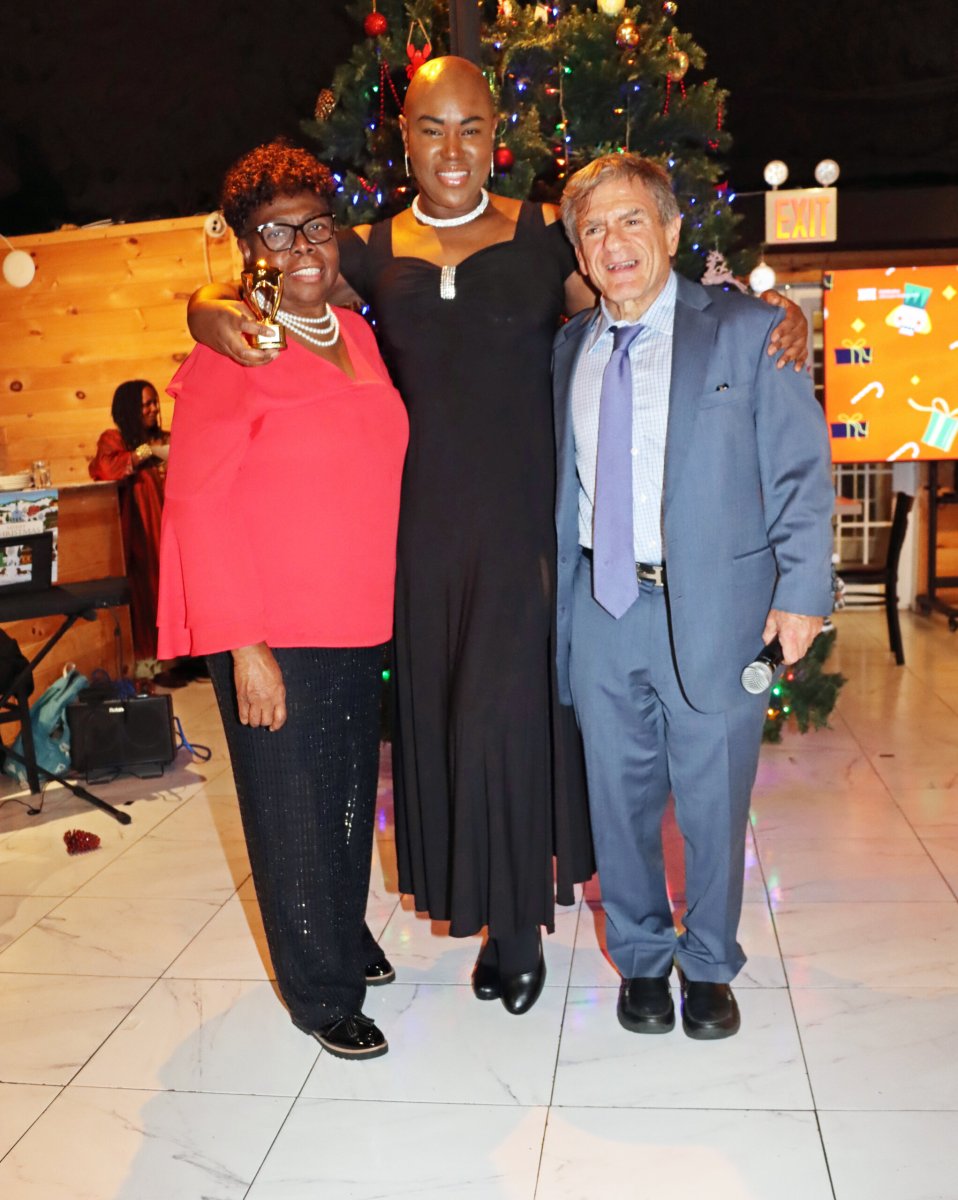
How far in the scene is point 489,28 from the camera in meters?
3.83

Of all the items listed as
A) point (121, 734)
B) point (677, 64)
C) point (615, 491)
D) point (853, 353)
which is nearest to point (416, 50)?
point (677, 64)

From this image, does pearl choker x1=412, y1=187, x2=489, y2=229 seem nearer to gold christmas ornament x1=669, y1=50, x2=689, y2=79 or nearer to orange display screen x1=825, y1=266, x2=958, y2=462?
gold christmas ornament x1=669, y1=50, x2=689, y2=79

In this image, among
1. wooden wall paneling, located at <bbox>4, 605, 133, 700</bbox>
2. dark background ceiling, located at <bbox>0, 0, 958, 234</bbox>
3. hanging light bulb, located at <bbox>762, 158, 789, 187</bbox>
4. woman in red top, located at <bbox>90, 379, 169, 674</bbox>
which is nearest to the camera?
wooden wall paneling, located at <bbox>4, 605, 133, 700</bbox>

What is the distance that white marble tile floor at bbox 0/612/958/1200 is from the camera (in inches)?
75.9

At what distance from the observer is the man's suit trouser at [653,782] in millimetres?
2213

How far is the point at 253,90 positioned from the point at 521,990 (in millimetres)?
4889

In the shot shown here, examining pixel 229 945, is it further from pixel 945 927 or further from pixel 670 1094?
pixel 945 927

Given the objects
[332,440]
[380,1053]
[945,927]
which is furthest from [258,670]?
[945,927]

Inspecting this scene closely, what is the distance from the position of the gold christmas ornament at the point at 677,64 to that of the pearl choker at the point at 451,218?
182 centimetres

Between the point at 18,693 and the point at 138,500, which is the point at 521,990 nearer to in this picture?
the point at 18,693

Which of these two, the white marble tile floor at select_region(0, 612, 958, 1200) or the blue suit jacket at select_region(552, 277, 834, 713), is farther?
the blue suit jacket at select_region(552, 277, 834, 713)

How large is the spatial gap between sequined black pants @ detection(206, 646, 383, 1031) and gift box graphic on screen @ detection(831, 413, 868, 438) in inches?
225

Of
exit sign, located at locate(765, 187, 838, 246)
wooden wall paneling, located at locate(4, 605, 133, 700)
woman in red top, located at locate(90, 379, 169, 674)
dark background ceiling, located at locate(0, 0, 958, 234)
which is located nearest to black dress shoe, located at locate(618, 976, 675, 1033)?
wooden wall paneling, located at locate(4, 605, 133, 700)

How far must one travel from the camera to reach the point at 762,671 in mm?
2082
